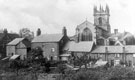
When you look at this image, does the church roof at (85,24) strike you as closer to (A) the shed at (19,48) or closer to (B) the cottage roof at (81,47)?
(B) the cottage roof at (81,47)

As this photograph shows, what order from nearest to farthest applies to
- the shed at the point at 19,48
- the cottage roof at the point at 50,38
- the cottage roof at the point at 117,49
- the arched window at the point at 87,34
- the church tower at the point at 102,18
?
1. the cottage roof at the point at 117,49
2. the shed at the point at 19,48
3. the cottage roof at the point at 50,38
4. the arched window at the point at 87,34
5. the church tower at the point at 102,18

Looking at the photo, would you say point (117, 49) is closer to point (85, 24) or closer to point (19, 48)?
point (85, 24)

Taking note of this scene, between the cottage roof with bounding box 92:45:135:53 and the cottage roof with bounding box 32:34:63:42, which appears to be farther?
the cottage roof with bounding box 32:34:63:42

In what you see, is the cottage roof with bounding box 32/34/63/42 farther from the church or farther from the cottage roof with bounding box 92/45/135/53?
the cottage roof with bounding box 92/45/135/53

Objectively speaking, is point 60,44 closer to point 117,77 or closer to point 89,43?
point 89,43

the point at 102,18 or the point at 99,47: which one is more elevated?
the point at 102,18

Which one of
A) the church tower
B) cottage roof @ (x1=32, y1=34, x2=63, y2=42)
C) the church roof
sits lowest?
cottage roof @ (x1=32, y1=34, x2=63, y2=42)

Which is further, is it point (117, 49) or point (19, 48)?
point (19, 48)

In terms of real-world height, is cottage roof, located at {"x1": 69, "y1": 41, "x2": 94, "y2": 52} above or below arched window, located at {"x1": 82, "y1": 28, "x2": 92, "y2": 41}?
below

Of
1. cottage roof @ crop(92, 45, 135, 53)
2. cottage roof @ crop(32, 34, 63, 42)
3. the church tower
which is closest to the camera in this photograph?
cottage roof @ crop(92, 45, 135, 53)

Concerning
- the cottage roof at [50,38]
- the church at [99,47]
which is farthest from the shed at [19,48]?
the church at [99,47]

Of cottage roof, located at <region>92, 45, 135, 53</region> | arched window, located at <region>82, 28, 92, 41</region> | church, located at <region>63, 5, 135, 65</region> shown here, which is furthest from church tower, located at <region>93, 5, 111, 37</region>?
cottage roof, located at <region>92, 45, 135, 53</region>

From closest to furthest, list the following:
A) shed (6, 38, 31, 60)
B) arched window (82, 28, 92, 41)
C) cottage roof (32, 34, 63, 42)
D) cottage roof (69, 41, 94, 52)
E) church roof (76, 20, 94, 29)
→ cottage roof (69, 41, 94, 52)
shed (6, 38, 31, 60)
cottage roof (32, 34, 63, 42)
church roof (76, 20, 94, 29)
arched window (82, 28, 92, 41)

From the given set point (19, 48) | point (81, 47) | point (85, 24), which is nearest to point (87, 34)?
point (85, 24)
